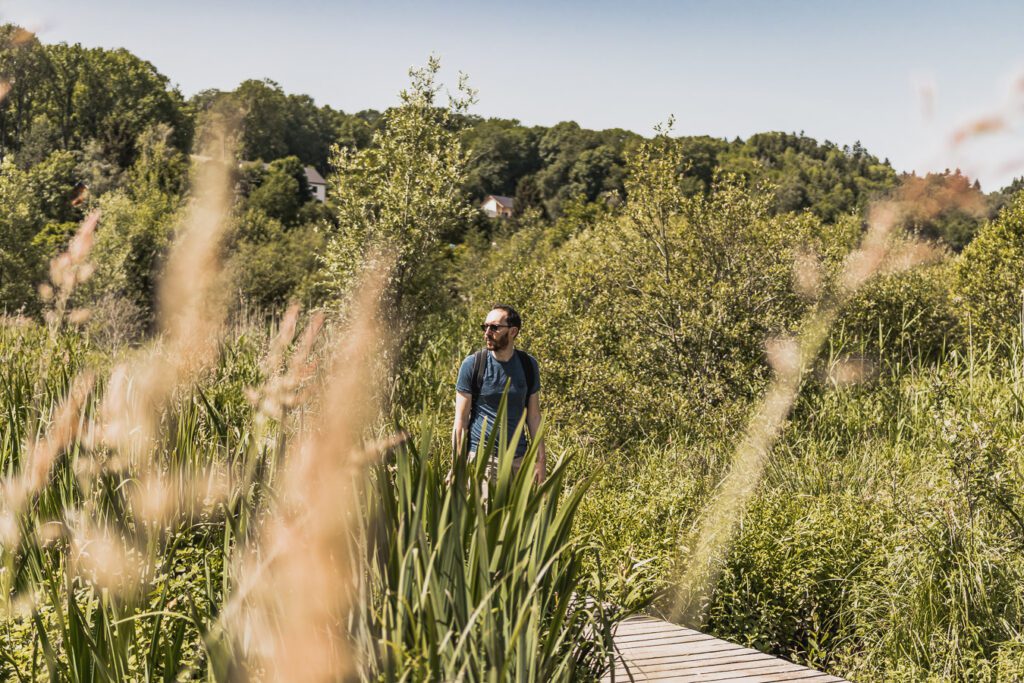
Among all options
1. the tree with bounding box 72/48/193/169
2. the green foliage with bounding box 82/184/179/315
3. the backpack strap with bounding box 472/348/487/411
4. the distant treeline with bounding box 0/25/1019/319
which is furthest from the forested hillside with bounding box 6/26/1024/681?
the tree with bounding box 72/48/193/169

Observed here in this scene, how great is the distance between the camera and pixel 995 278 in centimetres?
977

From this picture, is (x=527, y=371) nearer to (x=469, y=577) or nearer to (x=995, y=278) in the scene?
(x=469, y=577)

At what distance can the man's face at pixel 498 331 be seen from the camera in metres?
3.97

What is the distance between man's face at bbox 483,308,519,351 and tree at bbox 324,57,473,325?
31.0 ft

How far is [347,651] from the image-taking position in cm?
184

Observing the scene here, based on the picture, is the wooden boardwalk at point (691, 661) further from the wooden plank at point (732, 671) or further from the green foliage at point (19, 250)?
the green foliage at point (19, 250)

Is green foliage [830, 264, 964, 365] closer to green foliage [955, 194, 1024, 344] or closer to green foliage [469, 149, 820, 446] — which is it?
green foliage [955, 194, 1024, 344]

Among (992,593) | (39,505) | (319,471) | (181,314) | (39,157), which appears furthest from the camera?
(39,157)

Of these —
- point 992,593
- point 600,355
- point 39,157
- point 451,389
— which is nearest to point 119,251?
point 451,389

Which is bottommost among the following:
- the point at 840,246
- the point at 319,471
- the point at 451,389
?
the point at 451,389

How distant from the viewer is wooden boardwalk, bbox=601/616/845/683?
3293mm

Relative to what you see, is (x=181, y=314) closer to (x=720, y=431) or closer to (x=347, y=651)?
(x=347, y=651)

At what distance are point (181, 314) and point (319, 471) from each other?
982 millimetres

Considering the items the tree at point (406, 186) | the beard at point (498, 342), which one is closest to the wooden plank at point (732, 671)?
Answer: the beard at point (498, 342)
